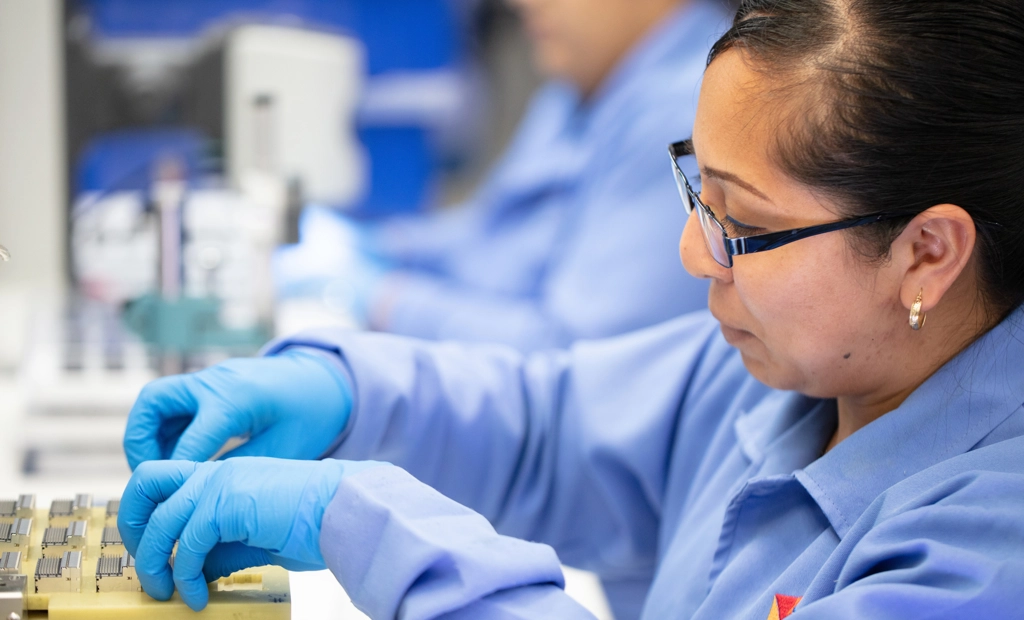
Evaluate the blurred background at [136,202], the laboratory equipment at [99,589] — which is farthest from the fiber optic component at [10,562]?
the blurred background at [136,202]

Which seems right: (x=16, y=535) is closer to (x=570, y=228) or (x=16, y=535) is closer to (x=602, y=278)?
(x=602, y=278)

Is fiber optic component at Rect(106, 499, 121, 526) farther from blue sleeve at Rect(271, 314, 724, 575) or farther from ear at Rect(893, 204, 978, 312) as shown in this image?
ear at Rect(893, 204, 978, 312)

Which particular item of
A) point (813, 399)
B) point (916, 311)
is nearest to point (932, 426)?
point (916, 311)

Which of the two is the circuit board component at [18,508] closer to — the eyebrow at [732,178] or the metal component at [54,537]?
the metal component at [54,537]

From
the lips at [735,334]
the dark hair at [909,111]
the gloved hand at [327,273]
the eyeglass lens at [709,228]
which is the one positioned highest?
the dark hair at [909,111]

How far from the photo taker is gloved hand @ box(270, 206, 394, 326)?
2.15m

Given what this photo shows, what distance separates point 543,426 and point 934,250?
535 millimetres

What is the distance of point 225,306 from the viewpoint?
1572mm

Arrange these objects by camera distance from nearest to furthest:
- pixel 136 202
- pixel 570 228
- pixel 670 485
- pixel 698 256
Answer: pixel 698 256, pixel 670 485, pixel 136 202, pixel 570 228

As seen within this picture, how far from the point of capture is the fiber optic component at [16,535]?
80cm

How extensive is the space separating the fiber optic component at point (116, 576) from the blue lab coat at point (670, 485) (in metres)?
0.15

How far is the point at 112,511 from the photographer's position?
2.88 ft

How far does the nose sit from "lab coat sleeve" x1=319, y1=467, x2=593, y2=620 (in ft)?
0.98

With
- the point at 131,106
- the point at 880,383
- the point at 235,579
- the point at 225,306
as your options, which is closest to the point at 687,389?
the point at 880,383
